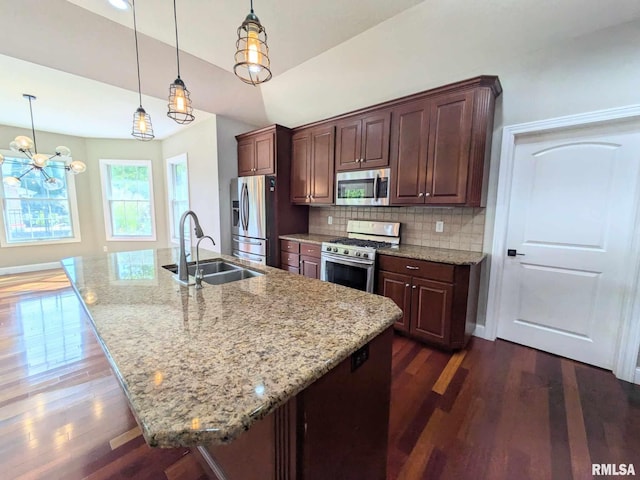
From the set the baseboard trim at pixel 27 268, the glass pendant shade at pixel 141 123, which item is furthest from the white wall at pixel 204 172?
the baseboard trim at pixel 27 268

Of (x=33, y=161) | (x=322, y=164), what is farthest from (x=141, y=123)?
(x=33, y=161)

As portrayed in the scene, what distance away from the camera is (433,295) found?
246 cm

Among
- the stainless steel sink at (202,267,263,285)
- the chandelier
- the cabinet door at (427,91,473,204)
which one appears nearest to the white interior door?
the cabinet door at (427,91,473,204)

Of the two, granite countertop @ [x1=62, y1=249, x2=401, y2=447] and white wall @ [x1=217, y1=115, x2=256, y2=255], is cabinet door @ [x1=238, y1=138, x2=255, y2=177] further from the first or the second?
granite countertop @ [x1=62, y1=249, x2=401, y2=447]

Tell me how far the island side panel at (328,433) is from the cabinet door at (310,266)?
2153mm

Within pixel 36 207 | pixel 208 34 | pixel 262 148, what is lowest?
pixel 36 207

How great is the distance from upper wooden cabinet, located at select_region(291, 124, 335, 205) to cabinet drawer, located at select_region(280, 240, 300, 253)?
0.58 meters

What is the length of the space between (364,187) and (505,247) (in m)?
1.51

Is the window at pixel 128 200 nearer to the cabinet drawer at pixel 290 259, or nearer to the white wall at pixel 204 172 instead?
the white wall at pixel 204 172

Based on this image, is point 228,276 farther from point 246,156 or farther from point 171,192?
point 171,192

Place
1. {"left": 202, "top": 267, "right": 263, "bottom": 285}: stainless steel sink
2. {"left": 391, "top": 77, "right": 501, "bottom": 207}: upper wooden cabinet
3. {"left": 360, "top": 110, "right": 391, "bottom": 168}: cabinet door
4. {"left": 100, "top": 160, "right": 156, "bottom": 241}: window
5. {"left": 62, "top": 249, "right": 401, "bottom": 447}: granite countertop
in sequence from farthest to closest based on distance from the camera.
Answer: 1. {"left": 100, "top": 160, "right": 156, "bottom": 241}: window
2. {"left": 360, "top": 110, "right": 391, "bottom": 168}: cabinet door
3. {"left": 391, "top": 77, "right": 501, "bottom": 207}: upper wooden cabinet
4. {"left": 202, "top": 267, "right": 263, "bottom": 285}: stainless steel sink
5. {"left": 62, "top": 249, "right": 401, "bottom": 447}: granite countertop

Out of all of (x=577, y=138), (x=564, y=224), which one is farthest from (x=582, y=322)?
(x=577, y=138)

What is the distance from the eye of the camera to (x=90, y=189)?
18.4ft

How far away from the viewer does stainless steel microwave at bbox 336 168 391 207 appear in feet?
9.61
